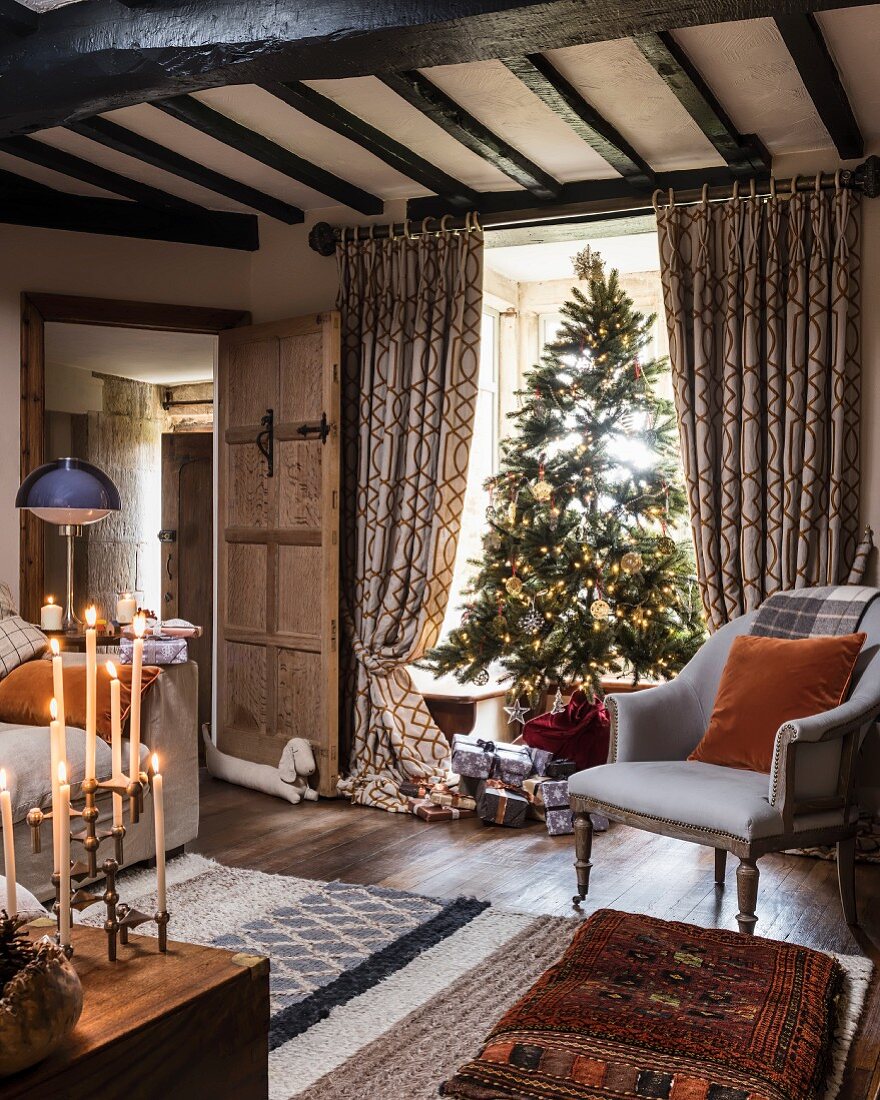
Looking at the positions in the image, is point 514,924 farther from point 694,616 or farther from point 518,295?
point 518,295

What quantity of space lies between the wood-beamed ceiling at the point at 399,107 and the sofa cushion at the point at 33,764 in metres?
1.76

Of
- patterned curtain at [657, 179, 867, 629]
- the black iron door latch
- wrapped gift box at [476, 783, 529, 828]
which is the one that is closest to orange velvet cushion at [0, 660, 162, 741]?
wrapped gift box at [476, 783, 529, 828]

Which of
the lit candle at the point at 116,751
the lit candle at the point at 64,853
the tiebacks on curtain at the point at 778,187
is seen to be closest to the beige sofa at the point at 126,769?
the lit candle at the point at 116,751

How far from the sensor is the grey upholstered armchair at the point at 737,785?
310 centimetres

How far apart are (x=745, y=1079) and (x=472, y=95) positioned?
10.6 ft

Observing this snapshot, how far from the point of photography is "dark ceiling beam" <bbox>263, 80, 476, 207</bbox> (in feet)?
13.1

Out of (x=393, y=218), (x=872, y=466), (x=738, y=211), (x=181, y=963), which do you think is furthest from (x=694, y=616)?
(x=181, y=963)

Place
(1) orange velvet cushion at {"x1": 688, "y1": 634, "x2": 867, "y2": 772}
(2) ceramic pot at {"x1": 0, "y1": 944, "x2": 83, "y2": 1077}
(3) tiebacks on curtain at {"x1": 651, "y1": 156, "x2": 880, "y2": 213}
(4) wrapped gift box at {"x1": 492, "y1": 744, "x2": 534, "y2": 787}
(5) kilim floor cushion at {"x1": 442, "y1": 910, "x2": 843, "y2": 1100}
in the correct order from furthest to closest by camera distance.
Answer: (4) wrapped gift box at {"x1": 492, "y1": 744, "x2": 534, "y2": 787}, (3) tiebacks on curtain at {"x1": 651, "y1": 156, "x2": 880, "y2": 213}, (1) orange velvet cushion at {"x1": 688, "y1": 634, "x2": 867, "y2": 772}, (5) kilim floor cushion at {"x1": 442, "y1": 910, "x2": 843, "y2": 1100}, (2) ceramic pot at {"x1": 0, "y1": 944, "x2": 83, "y2": 1077}

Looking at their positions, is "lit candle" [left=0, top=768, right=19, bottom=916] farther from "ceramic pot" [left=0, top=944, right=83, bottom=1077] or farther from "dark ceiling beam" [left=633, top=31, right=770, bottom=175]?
"dark ceiling beam" [left=633, top=31, right=770, bottom=175]

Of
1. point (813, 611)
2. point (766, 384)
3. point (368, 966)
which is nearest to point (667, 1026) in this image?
point (368, 966)

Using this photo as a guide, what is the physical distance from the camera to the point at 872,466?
433cm

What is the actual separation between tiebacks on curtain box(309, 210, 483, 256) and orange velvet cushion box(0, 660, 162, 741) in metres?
2.33

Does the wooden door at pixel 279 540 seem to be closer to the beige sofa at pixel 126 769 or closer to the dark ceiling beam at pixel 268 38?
the beige sofa at pixel 126 769

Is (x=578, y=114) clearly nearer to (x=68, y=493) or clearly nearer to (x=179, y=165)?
(x=179, y=165)
